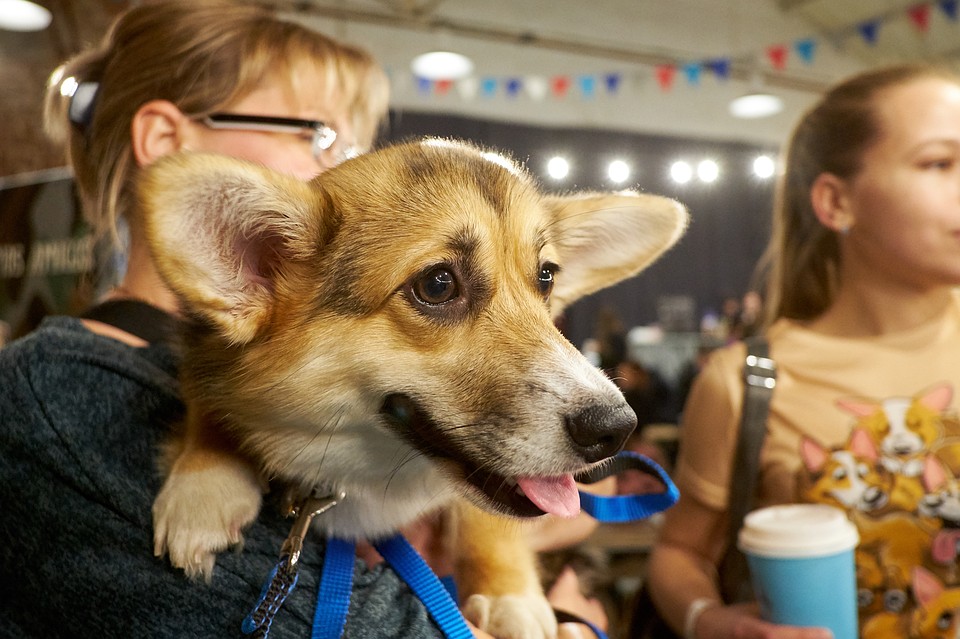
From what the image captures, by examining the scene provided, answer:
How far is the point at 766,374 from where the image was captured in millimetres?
1648

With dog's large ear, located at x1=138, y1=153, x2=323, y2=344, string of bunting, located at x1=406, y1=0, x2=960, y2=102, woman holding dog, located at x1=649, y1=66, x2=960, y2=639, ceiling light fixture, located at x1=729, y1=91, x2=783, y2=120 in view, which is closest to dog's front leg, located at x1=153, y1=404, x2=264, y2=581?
dog's large ear, located at x1=138, y1=153, x2=323, y2=344

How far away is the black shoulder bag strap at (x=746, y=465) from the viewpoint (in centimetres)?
161

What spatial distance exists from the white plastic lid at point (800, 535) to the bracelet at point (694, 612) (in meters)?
0.33

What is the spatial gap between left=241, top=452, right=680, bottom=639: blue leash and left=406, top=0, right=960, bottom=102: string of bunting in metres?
5.91

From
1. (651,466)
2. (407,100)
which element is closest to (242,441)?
(651,466)

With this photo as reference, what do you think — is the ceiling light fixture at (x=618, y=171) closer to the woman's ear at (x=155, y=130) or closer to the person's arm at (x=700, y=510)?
the person's arm at (x=700, y=510)

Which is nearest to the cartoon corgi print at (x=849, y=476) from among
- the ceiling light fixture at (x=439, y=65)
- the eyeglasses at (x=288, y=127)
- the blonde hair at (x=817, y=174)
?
the blonde hair at (x=817, y=174)

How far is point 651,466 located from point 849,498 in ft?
2.31

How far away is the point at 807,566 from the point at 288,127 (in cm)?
123

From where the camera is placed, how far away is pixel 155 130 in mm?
1366

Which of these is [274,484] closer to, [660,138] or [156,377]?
[156,377]

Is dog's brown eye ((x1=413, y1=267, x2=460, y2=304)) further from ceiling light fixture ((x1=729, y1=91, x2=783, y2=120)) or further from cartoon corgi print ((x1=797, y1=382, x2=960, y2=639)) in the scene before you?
ceiling light fixture ((x1=729, y1=91, x2=783, y2=120))

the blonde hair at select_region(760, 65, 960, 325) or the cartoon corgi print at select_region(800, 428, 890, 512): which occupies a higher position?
the blonde hair at select_region(760, 65, 960, 325)

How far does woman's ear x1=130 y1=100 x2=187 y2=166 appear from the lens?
1.35 m
